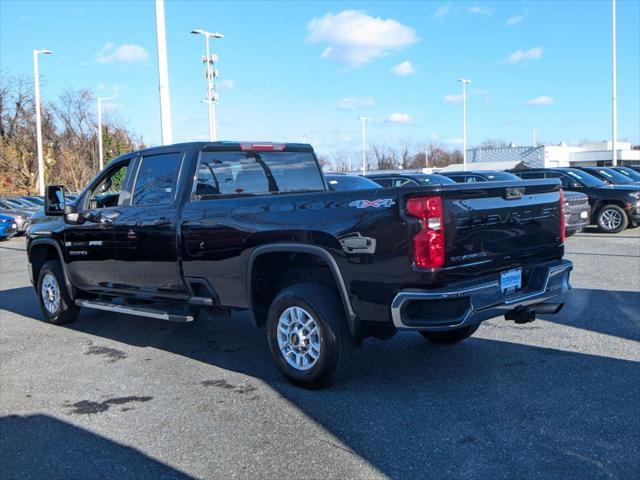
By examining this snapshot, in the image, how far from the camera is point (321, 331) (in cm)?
483

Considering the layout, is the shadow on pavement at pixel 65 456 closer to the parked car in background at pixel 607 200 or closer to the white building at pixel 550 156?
the parked car in background at pixel 607 200

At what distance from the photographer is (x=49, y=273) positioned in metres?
7.77

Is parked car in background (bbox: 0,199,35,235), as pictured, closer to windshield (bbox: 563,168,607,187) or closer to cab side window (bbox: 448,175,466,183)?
cab side window (bbox: 448,175,466,183)

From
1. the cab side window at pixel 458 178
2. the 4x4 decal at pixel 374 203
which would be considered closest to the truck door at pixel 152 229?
the 4x4 decal at pixel 374 203

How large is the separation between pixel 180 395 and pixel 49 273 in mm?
3607

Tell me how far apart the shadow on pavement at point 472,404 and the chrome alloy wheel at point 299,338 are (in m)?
0.25

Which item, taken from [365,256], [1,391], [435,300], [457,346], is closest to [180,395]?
[1,391]

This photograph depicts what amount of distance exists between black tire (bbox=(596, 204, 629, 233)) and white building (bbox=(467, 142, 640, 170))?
60.7 meters

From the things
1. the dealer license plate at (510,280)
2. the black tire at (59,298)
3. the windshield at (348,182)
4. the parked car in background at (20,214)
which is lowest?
the black tire at (59,298)

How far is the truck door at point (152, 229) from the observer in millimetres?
5941

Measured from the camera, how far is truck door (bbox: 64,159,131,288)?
6.68 metres

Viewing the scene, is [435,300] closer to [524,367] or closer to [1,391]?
[524,367]

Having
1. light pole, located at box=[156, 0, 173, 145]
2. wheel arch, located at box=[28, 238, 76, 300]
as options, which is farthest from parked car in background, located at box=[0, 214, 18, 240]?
wheel arch, located at box=[28, 238, 76, 300]

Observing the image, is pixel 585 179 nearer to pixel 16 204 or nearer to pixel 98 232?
pixel 98 232
